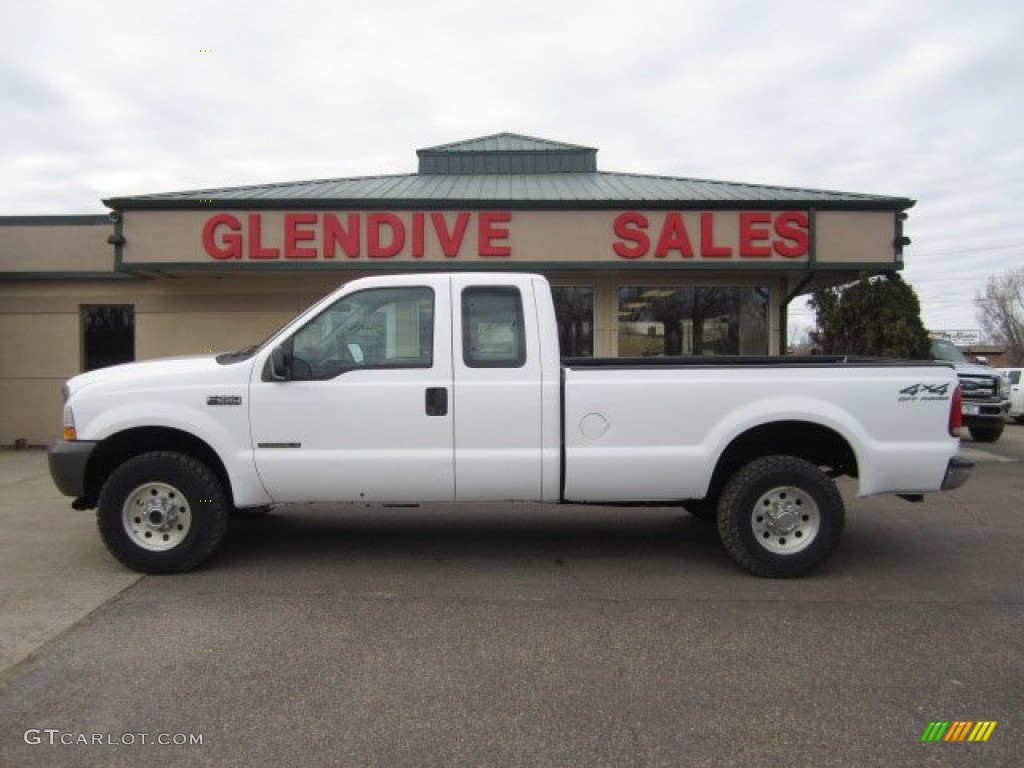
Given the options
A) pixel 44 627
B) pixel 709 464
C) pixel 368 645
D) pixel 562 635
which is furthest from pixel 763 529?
pixel 44 627

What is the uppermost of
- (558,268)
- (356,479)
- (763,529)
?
(558,268)

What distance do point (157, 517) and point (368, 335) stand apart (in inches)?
75.5

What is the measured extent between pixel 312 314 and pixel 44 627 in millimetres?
2454

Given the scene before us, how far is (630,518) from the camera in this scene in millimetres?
7496

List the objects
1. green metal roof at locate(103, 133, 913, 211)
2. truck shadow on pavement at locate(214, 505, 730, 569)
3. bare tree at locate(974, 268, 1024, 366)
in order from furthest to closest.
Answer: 1. bare tree at locate(974, 268, 1024, 366)
2. green metal roof at locate(103, 133, 913, 211)
3. truck shadow on pavement at locate(214, 505, 730, 569)

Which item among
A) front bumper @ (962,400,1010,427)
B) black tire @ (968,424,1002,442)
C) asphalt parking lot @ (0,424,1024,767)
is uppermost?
front bumper @ (962,400,1010,427)

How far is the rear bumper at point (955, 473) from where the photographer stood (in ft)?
18.0

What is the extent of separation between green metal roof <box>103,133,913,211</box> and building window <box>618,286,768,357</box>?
146 centimetres

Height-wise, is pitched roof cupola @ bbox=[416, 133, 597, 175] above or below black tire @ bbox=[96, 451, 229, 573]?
above

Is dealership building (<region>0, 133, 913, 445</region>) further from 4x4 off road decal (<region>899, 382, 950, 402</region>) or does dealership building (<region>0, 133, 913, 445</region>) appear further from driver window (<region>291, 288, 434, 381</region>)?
4x4 off road decal (<region>899, 382, 950, 402</region>)

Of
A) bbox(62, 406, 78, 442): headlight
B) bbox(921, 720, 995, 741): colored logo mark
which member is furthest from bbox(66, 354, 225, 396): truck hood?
bbox(921, 720, 995, 741): colored logo mark

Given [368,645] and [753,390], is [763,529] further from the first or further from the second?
[368,645]

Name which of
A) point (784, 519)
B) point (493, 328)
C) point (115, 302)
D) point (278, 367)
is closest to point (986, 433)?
point (784, 519)

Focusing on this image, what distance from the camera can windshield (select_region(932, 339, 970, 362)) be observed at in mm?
16969
